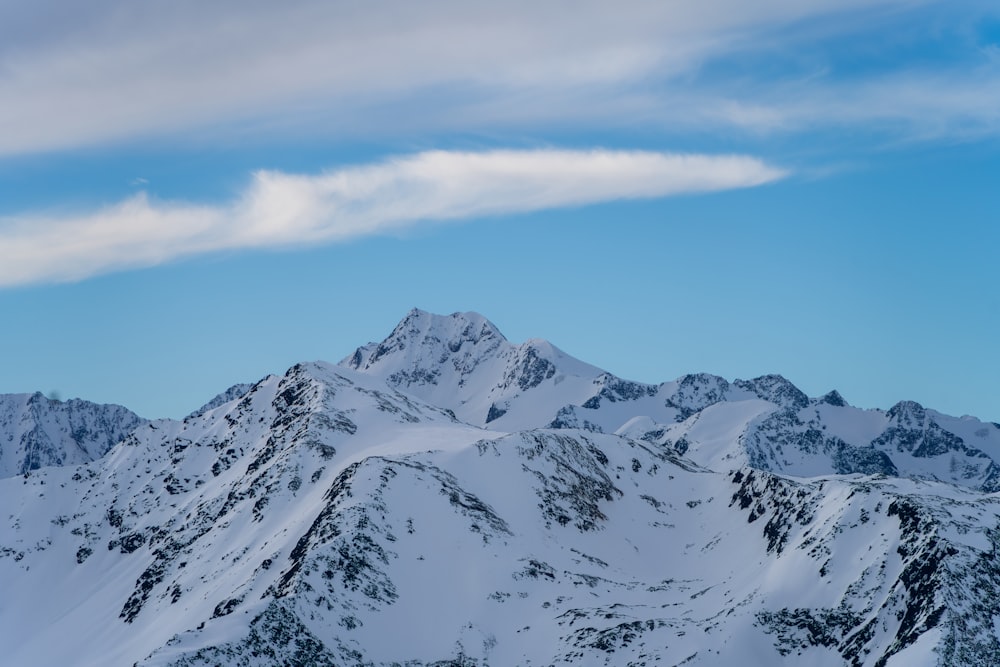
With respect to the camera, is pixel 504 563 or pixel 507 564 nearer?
pixel 507 564

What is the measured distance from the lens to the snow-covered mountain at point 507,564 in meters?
91.7

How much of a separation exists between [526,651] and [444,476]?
33.1 metres

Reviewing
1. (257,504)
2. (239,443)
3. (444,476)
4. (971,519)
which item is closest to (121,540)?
(239,443)

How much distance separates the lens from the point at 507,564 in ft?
371

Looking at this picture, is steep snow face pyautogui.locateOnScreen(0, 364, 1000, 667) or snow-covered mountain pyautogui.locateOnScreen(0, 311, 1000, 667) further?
steep snow face pyautogui.locateOnScreen(0, 364, 1000, 667)

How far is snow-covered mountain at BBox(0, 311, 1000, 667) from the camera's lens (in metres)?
91.7

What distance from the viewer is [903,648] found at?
8388 cm

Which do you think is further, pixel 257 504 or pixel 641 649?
pixel 257 504

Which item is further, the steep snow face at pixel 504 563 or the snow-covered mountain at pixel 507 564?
the steep snow face at pixel 504 563

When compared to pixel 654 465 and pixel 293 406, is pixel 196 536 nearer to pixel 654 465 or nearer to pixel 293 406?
pixel 293 406

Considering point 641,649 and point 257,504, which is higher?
point 257,504

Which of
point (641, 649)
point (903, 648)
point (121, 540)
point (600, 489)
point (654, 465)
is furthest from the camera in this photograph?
point (121, 540)

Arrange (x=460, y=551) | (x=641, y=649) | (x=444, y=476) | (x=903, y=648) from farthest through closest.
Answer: (x=444, y=476), (x=460, y=551), (x=641, y=649), (x=903, y=648)

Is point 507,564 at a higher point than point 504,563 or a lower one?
lower
